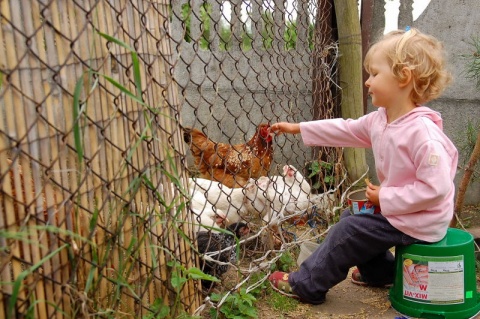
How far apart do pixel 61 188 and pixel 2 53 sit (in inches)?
16.0

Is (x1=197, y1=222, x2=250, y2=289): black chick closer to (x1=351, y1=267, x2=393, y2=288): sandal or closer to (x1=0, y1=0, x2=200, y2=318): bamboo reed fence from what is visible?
(x1=0, y1=0, x2=200, y2=318): bamboo reed fence

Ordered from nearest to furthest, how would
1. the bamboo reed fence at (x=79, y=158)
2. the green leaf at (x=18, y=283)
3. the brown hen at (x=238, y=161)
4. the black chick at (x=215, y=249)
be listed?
the green leaf at (x=18, y=283)
the bamboo reed fence at (x=79, y=158)
the black chick at (x=215, y=249)
the brown hen at (x=238, y=161)

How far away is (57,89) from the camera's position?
4.83 ft

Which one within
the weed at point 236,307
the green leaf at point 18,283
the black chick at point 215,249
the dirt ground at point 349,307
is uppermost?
the green leaf at point 18,283

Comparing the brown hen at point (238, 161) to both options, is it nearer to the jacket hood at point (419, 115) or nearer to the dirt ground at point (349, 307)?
the dirt ground at point (349, 307)

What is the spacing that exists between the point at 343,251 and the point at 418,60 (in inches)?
36.4

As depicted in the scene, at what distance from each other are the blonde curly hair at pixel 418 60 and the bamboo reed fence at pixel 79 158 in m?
1.02

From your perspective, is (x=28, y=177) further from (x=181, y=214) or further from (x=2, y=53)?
(x=181, y=214)

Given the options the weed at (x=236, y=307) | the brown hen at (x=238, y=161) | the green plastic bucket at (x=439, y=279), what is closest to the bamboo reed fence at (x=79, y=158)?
the weed at (x=236, y=307)

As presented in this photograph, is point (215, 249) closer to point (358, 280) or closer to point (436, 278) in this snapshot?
point (358, 280)

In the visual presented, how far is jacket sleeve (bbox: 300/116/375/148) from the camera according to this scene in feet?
8.87

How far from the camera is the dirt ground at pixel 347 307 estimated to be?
8.24ft

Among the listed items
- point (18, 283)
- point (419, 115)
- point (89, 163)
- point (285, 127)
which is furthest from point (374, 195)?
point (18, 283)

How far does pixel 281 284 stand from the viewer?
2.66m
